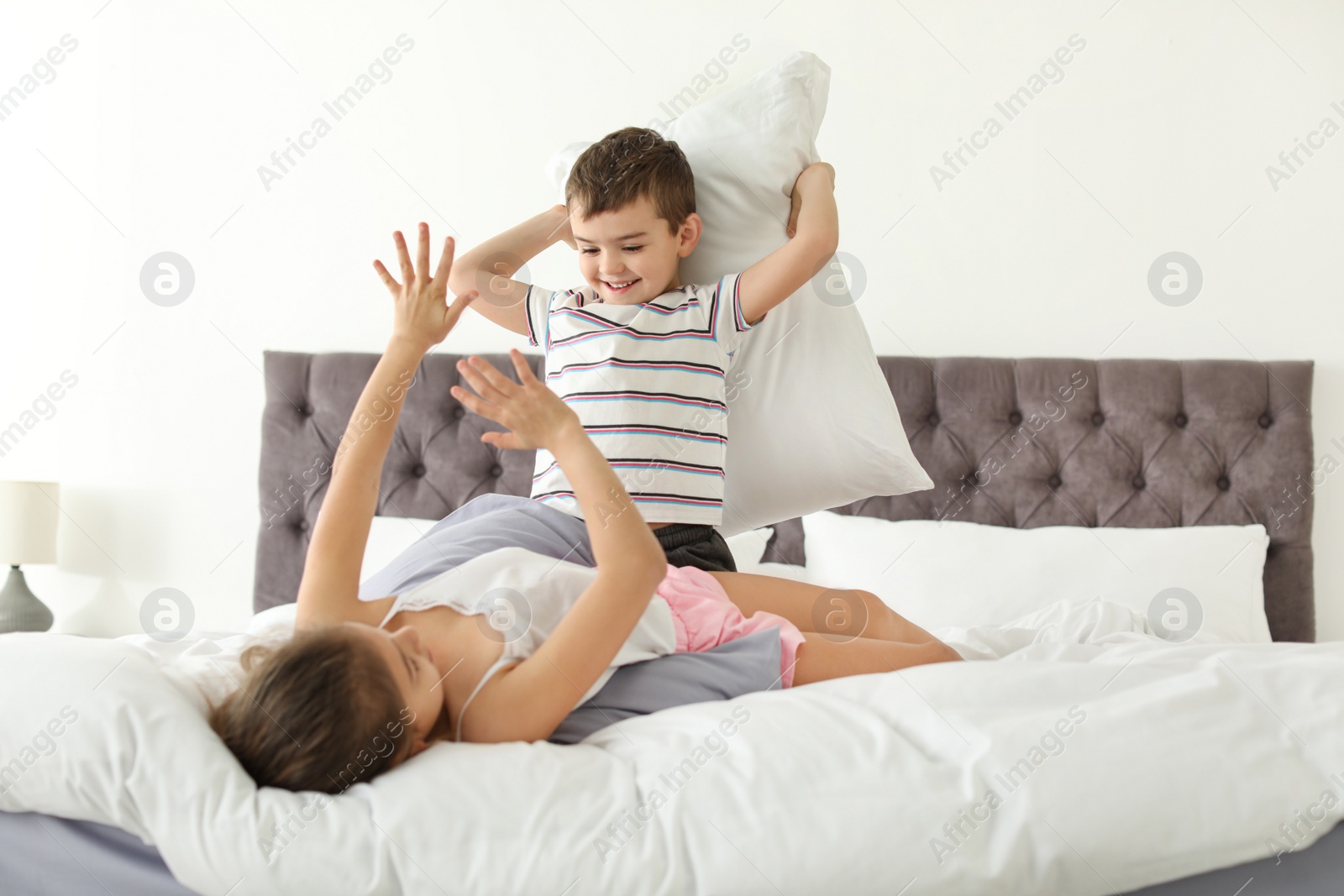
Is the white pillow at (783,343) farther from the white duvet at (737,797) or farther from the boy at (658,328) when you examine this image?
the white duvet at (737,797)

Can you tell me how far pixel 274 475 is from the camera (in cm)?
240

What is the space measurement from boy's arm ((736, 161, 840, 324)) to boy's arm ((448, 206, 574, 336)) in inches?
13.7

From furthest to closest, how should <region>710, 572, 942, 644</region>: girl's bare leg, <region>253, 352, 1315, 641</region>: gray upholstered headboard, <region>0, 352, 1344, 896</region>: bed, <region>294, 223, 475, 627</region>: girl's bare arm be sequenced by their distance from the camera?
<region>253, 352, 1315, 641</region>: gray upholstered headboard
<region>710, 572, 942, 644</region>: girl's bare leg
<region>294, 223, 475, 627</region>: girl's bare arm
<region>0, 352, 1344, 896</region>: bed

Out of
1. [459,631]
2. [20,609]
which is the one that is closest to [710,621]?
[459,631]

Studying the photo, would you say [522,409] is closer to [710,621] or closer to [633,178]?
[710,621]

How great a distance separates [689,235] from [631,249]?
0.12 meters

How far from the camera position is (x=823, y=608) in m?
1.30

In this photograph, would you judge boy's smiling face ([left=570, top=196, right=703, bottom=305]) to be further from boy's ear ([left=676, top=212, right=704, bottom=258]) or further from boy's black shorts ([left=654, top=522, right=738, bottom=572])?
boy's black shorts ([left=654, top=522, right=738, bottom=572])

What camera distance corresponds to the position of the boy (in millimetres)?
1336

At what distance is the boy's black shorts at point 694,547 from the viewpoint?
4.36 feet

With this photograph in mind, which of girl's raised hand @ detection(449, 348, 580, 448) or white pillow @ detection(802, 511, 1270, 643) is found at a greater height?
girl's raised hand @ detection(449, 348, 580, 448)

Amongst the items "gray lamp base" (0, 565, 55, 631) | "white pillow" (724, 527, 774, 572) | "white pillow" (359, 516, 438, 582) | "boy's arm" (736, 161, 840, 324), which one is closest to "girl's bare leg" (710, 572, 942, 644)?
"boy's arm" (736, 161, 840, 324)

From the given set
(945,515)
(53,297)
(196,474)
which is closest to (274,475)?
(196,474)

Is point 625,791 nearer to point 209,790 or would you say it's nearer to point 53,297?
point 209,790
